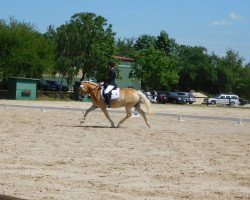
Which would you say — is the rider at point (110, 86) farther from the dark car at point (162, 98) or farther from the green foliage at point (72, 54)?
the dark car at point (162, 98)

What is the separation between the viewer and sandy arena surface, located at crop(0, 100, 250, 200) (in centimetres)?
690

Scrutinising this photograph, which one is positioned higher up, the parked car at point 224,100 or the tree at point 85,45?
the tree at point 85,45

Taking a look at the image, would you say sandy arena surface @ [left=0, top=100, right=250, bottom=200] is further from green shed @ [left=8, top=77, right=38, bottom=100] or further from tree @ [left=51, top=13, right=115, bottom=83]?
tree @ [left=51, top=13, right=115, bottom=83]

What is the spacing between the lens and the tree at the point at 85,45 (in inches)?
2398

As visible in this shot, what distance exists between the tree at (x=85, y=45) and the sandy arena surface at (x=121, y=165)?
4548 centimetres

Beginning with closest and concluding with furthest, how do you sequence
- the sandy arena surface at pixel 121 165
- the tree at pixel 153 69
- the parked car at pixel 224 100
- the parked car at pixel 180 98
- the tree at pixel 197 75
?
the sandy arena surface at pixel 121 165
the parked car at pixel 180 98
the parked car at pixel 224 100
the tree at pixel 153 69
the tree at pixel 197 75

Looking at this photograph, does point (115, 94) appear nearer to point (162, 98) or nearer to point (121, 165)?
point (121, 165)

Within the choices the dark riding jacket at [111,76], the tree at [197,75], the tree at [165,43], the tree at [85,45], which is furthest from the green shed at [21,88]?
the tree at [165,43]

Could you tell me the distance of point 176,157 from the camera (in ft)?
34.7

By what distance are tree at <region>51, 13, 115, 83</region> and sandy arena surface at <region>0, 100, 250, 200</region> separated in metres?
45.5

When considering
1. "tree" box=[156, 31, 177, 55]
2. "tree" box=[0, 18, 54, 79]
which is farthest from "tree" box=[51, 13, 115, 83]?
"tree" box=[156, 31, 177, 55]

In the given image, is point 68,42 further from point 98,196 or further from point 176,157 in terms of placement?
point 98,196

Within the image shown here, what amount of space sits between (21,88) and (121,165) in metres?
40.5

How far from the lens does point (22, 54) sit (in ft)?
172
